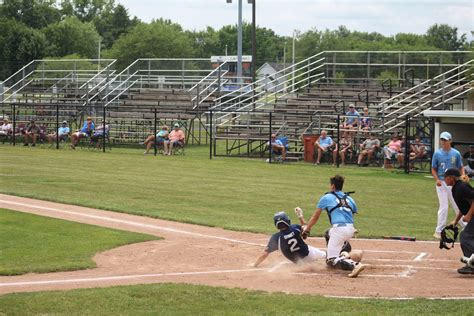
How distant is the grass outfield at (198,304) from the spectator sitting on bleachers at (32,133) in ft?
101

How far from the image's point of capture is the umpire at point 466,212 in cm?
1262

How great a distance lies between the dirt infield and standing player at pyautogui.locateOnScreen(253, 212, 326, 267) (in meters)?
0.18

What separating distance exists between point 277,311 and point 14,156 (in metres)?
25.5

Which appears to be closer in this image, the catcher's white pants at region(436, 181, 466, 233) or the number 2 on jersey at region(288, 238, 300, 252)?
the number 2 on jersey at region(288, 238, 300, 252)

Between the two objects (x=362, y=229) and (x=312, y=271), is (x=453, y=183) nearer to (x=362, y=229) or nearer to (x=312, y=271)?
(x=312, y=271)

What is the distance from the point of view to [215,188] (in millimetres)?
24031

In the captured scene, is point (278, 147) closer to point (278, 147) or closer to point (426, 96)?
point (278, 147)

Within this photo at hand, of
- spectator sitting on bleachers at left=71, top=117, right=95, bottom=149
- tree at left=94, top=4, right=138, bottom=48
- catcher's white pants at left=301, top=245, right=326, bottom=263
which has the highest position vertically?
tree at left=94, top=4, right=138, bottom=48

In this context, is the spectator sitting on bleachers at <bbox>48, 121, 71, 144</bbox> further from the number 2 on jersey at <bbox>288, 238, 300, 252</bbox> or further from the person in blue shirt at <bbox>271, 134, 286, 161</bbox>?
the number 2 on jersey at <bbox>288, 238, 300, 252</bbox>

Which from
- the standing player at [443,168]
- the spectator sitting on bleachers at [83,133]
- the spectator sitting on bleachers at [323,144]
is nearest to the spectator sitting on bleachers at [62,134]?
the spectator sitting on bleachers at [83,133]

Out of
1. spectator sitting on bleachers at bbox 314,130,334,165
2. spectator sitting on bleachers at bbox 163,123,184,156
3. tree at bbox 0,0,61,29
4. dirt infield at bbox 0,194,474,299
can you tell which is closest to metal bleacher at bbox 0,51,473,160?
spectator sitting on bleachers at bbox 314,130,334,165

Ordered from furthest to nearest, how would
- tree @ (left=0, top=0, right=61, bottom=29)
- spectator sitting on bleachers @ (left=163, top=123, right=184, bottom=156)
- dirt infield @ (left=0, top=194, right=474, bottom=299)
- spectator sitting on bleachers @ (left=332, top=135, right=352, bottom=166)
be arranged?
tree @ (left=0, top=0, right=61, bottom=29)
spectator sitting on bleachers @ (left=163, top=123, right=184, bottom=156)
spectator sitting on bleachers @ (left=332, top=135, right=352, bottom=166)
dirt infield @ (left=0, top=194, right=474, bottom=299)

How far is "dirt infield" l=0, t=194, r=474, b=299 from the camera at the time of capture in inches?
458

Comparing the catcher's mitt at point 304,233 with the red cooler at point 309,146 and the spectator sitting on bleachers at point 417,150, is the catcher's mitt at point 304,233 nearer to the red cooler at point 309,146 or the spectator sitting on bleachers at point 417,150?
the spectator sitting on bleachers at point 417,150
